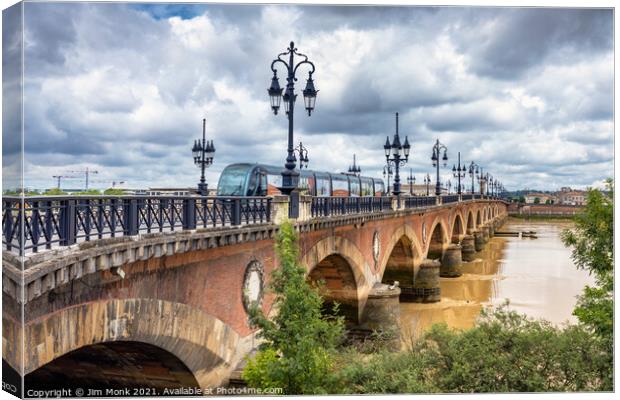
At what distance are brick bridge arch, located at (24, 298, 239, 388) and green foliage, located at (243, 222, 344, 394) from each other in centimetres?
135

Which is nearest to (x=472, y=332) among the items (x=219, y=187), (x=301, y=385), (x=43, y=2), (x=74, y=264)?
(x=301, y=385)

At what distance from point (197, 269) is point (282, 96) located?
5.55 m

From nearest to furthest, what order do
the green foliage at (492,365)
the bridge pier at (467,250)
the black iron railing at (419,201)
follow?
the green foliage at (492,365), the black iron railing at (419,201), the bridge pier at (467,250)

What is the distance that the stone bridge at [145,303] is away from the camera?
28.7 ft

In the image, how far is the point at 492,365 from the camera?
14.0 m

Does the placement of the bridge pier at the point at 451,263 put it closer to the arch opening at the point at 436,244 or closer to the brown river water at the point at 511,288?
the arch opening at the point at 436,244

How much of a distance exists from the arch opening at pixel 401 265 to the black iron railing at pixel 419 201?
2540 mm

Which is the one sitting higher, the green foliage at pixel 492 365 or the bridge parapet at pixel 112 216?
the bridge parapet at pixel 112 216

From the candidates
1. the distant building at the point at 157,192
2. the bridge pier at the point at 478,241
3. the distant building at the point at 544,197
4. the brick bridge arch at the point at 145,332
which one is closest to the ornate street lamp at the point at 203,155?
the distant building at the point at 157,192

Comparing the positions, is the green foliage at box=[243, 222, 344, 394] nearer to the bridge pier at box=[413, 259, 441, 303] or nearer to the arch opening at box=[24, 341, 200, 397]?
the arch opening at box=[24, 341, 200, 397]

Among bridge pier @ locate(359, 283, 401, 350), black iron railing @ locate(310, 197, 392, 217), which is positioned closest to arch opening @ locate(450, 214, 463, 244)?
black iron railing @ locate(310, 197, 392, 217)

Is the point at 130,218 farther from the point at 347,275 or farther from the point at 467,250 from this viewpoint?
the point at 467,250

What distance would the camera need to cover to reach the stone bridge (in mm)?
8758

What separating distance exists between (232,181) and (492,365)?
1605 centimetres
